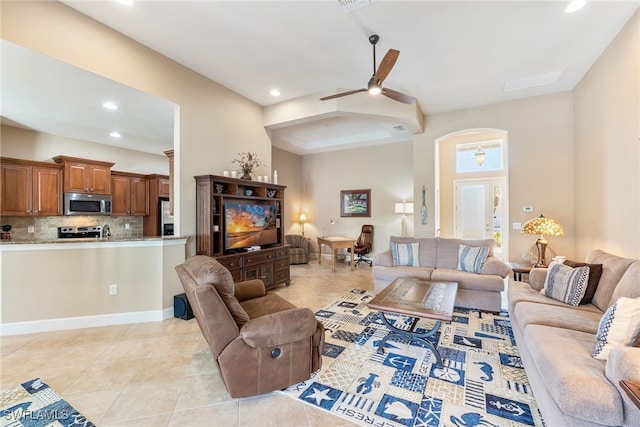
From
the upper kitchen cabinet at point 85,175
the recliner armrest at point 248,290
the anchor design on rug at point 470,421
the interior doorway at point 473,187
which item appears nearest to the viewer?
the anchor design on rug at point 470,421

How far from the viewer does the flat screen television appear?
4.09 m

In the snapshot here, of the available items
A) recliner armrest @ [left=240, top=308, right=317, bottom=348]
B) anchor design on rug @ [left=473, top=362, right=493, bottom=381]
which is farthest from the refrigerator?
anchor design on rug @ [left=473, top=362, right=493, bottom=381]

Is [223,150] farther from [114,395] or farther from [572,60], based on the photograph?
[572,60]

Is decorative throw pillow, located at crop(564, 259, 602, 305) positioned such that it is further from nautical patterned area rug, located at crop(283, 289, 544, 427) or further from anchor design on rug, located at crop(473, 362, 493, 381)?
anchor design on rug, located at crop(473, 362, 493, 381)

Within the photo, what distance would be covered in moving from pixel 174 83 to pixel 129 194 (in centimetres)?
369

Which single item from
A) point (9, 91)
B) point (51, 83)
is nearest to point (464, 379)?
point (51, 83)

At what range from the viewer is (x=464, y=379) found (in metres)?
2.13

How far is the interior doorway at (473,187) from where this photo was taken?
252 inches

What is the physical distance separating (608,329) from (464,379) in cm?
101

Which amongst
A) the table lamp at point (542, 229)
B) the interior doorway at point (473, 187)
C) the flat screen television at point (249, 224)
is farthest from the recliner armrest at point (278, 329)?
the interior doorway at point (473, 187)

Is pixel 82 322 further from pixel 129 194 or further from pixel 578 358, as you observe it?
pixel 578 358

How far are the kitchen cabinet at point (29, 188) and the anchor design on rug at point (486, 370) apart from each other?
7.11m

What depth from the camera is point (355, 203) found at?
758 cm

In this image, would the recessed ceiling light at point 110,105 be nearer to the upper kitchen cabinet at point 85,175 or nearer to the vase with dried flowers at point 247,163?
the vase with dried flowers at point 247,163
